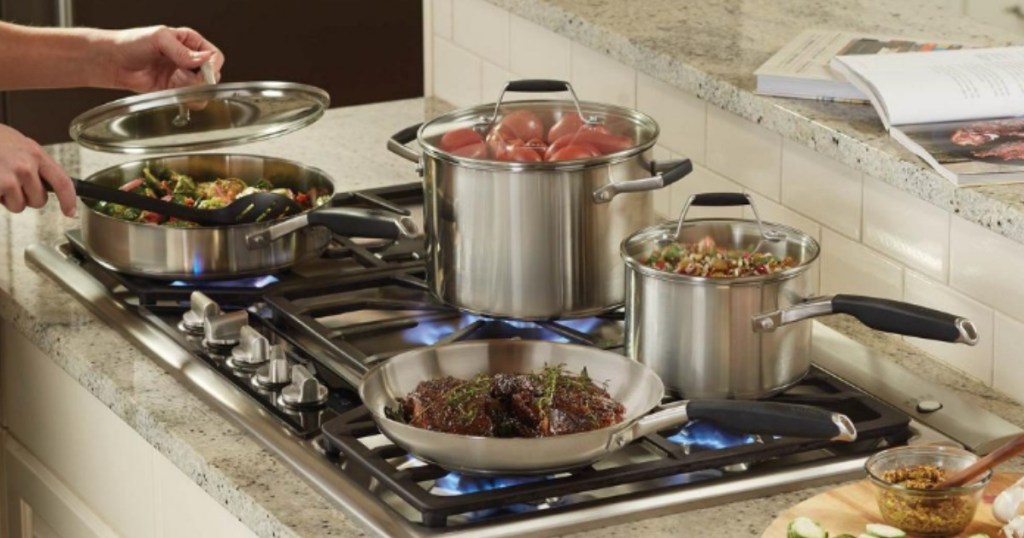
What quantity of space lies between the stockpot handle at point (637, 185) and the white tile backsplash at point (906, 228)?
0.70 ft

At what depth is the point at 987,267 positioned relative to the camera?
1.78 m

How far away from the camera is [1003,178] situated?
68.1 inches

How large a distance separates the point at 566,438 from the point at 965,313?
1.74ft

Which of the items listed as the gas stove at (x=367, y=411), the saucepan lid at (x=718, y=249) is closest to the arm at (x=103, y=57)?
the gas stove at (x=367, y=411)

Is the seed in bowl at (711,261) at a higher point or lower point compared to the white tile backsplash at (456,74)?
lower

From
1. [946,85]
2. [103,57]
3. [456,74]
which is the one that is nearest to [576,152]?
[946,85]

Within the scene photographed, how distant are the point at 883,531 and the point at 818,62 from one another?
85 centimetres

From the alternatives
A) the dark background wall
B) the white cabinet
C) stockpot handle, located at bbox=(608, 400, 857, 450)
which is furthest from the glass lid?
the dark background wall

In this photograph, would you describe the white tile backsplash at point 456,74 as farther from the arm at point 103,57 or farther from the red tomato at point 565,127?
the red tomato at point 565,127

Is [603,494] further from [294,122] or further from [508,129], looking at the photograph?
[294,122]

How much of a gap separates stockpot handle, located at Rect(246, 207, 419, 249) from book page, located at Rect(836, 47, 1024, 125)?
52cm

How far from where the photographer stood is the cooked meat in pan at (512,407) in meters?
1.56

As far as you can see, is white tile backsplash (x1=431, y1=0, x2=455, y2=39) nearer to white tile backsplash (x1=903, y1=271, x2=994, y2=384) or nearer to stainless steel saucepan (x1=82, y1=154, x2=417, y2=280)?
stainless steel saucepan (x1=82, y1=154, x2=417, y2=280)

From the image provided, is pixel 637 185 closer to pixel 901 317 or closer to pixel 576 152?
pixel 576 152
